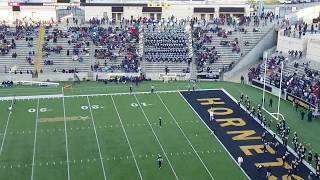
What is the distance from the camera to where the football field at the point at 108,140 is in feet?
72.1

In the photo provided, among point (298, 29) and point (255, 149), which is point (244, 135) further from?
point (298, 29)

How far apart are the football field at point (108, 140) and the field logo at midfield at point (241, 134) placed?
561 millimetres

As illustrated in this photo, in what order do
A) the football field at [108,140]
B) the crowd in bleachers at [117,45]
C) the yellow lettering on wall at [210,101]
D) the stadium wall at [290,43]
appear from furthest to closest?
1. the crowd in bleachers at [117,45]
2. the stadium wall at [290,43]
3. the yellow lettering on wall at [210,101]
4. the football field at [108,140]

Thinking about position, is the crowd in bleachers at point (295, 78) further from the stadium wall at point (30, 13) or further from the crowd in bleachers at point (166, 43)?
the stadium wall at point (30, 13)

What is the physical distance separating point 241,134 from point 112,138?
651 centimetres

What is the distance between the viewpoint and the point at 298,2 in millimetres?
56438

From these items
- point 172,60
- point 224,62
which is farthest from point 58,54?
point 224,62

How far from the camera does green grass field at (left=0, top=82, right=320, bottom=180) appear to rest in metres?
22.0

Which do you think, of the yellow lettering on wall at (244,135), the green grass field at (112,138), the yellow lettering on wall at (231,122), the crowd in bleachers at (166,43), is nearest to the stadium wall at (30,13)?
the crowd in bleachers at (166,43)

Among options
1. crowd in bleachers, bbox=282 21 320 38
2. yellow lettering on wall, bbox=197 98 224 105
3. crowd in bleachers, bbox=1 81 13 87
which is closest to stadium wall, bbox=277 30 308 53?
crowd in bleachers, bbox=282 21 320 38

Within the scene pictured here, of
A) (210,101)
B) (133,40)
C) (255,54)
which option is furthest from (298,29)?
(210,101)

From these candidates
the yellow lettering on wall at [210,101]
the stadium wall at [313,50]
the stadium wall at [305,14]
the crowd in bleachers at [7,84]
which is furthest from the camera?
the stadium wall at [305,14]

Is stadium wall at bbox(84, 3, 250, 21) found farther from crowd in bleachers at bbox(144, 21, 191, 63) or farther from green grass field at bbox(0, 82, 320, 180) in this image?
green grass field at bbox(0, 82, 320, 180)

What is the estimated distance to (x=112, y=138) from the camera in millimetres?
25766
